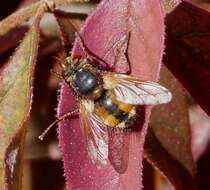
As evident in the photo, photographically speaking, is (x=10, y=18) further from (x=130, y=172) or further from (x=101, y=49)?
(x=130, y=172)

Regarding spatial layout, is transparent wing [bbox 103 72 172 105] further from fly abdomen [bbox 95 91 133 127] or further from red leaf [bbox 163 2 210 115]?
red leaf [bbox 163 2 210 115]

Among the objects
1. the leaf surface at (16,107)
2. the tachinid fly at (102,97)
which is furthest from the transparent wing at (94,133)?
the leaf surface at (16,107)

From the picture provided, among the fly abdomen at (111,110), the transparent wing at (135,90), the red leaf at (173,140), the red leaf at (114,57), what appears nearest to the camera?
the red leaf at (114,57)

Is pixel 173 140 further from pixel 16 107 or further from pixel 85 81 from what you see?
pixel 16 107

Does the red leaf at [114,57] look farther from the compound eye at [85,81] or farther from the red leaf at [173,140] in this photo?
the red leaf at [173,140]

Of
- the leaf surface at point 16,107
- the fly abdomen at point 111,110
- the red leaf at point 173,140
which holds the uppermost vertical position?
the leaf surface at point 16,107

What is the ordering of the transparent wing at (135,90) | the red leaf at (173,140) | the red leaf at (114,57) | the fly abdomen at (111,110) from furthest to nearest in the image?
the red leaf at (173,140) → the fly abdomen at (111,110) → the transparent wing at (135,90) → the red leaf at (114,57)

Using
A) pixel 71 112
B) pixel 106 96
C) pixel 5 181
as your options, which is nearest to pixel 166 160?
pixel 106 96
